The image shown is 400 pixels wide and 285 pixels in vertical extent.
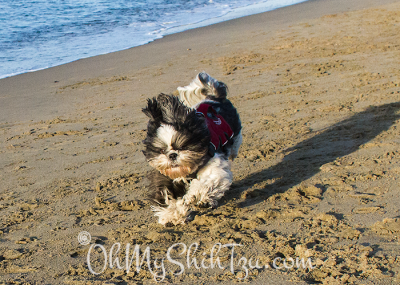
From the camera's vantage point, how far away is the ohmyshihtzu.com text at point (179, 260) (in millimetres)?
3035

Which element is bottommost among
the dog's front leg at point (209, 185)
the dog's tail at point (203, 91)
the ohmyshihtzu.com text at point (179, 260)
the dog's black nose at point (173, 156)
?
the ohmyshihtzu.com text at point (179, 260)

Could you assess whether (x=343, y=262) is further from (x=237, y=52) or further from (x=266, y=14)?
(x=266, y=14)

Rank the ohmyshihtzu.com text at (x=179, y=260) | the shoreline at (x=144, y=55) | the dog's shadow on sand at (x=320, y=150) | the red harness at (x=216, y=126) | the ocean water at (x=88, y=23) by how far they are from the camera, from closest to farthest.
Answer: the ohmyshihtzu.com text at (x=179, y=260)
the red harness at (x=216, y=126)
the dog's shadow on sand at (x=320, y=150)
the shoreline at (x=144, y=55)
the ocean water at (x=88, y=23)

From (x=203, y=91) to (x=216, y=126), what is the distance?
879 millimetres

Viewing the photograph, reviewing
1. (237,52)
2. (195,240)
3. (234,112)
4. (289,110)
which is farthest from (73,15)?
(195,240)

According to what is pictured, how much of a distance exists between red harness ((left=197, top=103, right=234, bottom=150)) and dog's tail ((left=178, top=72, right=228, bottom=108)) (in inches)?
18.9

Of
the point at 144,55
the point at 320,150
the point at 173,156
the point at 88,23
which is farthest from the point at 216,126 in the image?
the point at 88,23

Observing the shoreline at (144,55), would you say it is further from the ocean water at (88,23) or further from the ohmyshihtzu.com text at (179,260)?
the ohmyshihtzu.com text at (179,260)

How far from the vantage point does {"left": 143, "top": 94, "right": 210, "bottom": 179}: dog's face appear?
3.53 meters

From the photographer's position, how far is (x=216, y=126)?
4.17m

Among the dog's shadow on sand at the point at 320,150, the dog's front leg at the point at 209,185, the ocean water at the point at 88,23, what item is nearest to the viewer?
the dog's front leg at the point at 209,185

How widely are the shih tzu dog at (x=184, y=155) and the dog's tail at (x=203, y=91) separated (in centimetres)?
45

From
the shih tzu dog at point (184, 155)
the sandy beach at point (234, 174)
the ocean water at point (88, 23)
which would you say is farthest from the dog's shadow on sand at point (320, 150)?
the ocean water at point (88, 23)

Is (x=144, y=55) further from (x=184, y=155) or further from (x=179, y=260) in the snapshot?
(x=179, y=260)
